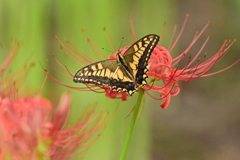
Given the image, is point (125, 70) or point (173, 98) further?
point (173, 98)

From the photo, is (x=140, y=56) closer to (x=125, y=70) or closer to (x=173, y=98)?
(x=125, y=70)

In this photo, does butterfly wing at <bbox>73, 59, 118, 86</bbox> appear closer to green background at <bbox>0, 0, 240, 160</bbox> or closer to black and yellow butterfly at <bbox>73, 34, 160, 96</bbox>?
black and yellow butterfly at <bbox>73, 34, 160, 96</bbox>

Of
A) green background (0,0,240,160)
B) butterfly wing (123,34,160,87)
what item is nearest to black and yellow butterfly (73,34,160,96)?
butterfly wing (123,34,160,87)

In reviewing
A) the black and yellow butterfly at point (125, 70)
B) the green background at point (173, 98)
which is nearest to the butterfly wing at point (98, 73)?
the black and yellow butterfly at point (125, 70)

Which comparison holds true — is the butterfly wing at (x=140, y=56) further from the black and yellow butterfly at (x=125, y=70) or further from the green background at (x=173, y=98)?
the green background at (x=173, y=98)

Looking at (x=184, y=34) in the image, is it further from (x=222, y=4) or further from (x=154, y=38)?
(x=154, y=38)

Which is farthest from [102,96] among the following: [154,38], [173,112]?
[154,38]

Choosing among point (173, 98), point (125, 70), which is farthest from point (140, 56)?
point (173, 98)
